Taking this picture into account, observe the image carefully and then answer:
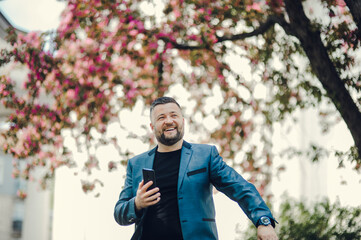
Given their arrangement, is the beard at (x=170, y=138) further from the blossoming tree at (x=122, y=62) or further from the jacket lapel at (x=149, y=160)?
the blossoming tree at (x=122, y=62)

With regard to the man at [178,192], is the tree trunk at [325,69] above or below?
above

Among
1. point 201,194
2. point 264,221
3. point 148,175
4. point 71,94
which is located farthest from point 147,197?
point 71,94

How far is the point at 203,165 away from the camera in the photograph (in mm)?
2129

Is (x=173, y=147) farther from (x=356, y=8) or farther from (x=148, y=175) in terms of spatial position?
(x=356, y=8)

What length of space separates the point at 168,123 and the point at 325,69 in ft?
5.66

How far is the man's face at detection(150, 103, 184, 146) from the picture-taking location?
7.11ft

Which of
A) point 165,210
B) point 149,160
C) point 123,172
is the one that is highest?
point 123,172

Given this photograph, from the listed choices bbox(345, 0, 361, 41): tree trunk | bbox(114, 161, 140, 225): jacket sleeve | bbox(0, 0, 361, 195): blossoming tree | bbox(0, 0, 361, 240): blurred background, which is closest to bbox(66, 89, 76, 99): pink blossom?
bbox(0, 0, 361, 195): blossoming tree

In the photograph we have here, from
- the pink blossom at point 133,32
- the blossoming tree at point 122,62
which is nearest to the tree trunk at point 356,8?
the blossoming tree at point 122,62

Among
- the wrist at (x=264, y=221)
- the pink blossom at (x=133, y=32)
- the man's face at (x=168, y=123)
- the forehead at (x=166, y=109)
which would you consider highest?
the pink blossom at (x=133, y=32)

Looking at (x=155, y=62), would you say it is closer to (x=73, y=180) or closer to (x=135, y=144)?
(x=135, y=144)

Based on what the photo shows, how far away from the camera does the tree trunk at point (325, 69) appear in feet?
10.6

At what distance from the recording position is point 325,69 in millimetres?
3299

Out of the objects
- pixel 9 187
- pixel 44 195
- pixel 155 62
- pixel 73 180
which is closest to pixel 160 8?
pixel 155 62
